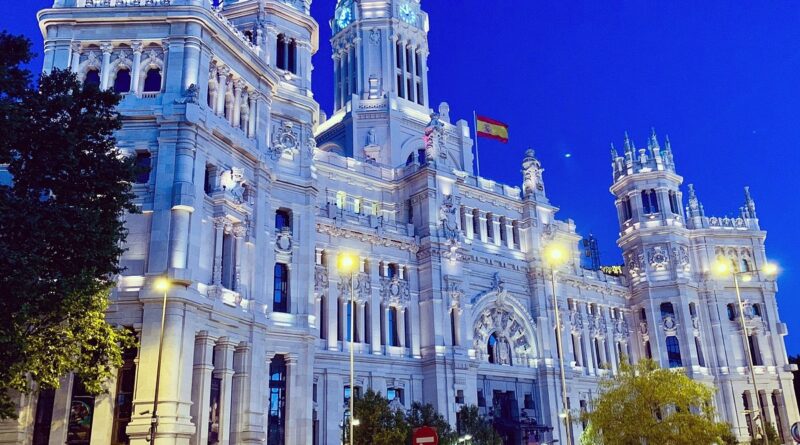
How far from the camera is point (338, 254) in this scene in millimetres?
53500

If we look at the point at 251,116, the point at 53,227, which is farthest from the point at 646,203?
the point at 53,227

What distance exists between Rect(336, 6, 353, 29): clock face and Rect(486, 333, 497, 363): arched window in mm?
36219

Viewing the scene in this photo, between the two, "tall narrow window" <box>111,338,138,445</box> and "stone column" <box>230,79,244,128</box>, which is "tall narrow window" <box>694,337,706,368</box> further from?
"tall narrow window" <box>111,338,138,445</box>

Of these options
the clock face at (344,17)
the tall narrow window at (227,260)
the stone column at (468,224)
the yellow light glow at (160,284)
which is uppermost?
the clock face at (344,17)

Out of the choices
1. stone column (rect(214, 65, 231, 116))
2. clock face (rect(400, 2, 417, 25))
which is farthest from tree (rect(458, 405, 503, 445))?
clock face (rect(400, 2, 417, 25))

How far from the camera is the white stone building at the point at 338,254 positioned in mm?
35250

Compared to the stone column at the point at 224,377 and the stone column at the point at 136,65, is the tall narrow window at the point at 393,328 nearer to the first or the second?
the stone column at the point at 224,377

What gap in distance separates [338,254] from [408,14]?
3494cm

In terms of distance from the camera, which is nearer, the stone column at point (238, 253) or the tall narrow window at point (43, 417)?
the tall narrow window at point (43, 417)

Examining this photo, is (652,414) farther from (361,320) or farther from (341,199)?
(341,199)

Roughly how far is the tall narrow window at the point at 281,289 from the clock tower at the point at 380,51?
104 ft

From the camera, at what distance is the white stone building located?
35250 millimetres

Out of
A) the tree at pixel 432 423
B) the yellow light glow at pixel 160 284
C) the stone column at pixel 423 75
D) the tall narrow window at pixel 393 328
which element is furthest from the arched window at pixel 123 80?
the stone column at pixel 423 75

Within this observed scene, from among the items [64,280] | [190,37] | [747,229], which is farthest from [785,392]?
[64,280]
